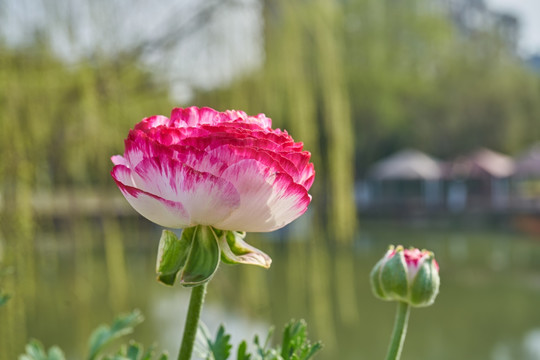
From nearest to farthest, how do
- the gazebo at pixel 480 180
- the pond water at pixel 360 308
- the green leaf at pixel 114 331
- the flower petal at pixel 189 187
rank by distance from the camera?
the flower petal at pixel 189 187 → the green leaf at pixel 114 331 → the pond water at pixel 360 308 → the gazebo at pixel 480 180

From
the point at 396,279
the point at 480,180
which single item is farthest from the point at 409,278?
the point at 480,180

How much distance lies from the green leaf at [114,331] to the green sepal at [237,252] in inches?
4.6

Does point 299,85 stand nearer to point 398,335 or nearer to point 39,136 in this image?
point 39,136

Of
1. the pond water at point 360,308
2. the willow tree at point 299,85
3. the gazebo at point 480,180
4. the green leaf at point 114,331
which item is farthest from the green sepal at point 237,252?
the gazebo at point 480,180

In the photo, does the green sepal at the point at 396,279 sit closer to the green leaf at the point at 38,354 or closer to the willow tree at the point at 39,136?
the green leaf at the point at 38,354

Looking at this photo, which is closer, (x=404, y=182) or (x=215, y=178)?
(x=215, y=178)

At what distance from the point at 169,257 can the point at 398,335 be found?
10 centimetres

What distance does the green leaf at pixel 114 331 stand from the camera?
0.32 m

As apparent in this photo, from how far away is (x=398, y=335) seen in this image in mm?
242

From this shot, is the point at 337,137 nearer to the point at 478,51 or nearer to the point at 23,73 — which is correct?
the point at 23,73

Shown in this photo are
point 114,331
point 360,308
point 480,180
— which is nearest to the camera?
point 114,331

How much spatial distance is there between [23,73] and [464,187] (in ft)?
42.0

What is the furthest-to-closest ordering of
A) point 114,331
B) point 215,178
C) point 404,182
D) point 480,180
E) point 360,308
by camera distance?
point 404,182 < point 480,180 < point 360,308 < point 114,331 < point 215,178

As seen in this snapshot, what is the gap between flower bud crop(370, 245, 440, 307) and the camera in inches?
10.1
